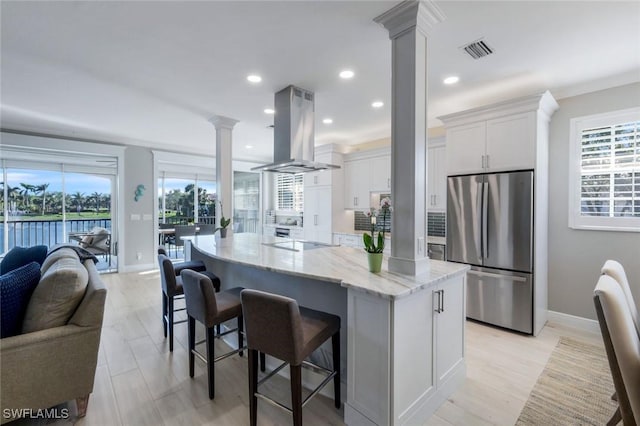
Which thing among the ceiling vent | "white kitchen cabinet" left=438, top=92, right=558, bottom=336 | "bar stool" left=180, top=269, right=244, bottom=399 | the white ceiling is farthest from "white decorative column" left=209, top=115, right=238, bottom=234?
the ceiling vent

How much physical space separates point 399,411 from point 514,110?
3272mm

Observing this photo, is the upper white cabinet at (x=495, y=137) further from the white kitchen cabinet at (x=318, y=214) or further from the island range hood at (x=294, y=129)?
the white kitchen cabinet at (x=318, y=214)

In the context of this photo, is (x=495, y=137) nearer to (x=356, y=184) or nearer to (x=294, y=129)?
(x=294, y=129)

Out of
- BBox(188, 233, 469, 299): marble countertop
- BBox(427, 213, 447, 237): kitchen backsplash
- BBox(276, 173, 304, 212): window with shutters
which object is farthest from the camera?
BBox(276, 173, 304, 212): window with shutters

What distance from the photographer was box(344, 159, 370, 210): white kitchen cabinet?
546 cm

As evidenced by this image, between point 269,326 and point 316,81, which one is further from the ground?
point 316,81

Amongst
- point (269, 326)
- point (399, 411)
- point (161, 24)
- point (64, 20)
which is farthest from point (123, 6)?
point (399, 411)

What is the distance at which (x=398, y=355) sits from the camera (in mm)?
1647

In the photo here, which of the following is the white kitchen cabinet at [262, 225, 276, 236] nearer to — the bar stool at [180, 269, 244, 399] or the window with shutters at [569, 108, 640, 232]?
the bar stool at [180, 269, 244, 399]

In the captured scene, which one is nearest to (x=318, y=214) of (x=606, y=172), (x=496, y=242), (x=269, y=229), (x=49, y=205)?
(x=269, y=229)

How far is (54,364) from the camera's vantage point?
180cm

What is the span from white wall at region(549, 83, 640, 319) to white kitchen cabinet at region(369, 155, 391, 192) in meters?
2.24

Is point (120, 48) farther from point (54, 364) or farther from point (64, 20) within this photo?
point (54, 364)

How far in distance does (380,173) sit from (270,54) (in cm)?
309
